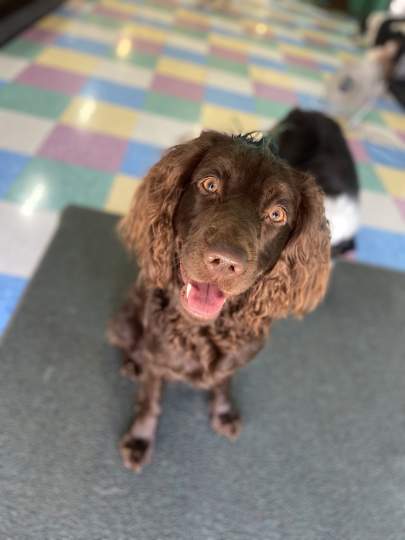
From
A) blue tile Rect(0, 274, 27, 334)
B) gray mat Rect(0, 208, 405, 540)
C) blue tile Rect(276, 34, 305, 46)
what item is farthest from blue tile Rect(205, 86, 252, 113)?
blue tile Rect(0, 274, 27, 334)

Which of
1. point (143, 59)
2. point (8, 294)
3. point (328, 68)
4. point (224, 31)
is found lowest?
point (8, 294)

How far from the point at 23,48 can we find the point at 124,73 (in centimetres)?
96

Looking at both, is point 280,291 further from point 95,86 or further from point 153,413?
point 95,86

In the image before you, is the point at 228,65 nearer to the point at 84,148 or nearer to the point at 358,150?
the point at 358,150

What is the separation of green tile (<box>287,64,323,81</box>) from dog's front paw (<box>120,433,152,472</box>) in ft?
16.3

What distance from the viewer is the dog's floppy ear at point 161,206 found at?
1.21 metres

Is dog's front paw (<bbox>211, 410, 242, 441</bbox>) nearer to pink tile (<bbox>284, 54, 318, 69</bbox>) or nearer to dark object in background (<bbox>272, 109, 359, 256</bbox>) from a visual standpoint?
dark object in background (<bbox>272, 109, 359, 256</bbox>)

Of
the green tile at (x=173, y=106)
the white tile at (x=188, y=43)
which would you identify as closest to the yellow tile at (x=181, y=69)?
the white tile at (x=188, y=43)

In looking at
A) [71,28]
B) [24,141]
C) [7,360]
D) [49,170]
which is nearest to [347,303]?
[7,360]

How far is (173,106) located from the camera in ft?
12.0

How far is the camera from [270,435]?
168cm

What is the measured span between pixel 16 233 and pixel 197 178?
1.43m

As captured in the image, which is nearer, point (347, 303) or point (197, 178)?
point (197, 178)

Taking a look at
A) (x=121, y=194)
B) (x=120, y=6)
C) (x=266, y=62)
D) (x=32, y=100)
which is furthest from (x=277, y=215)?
(x=120, y=6)
